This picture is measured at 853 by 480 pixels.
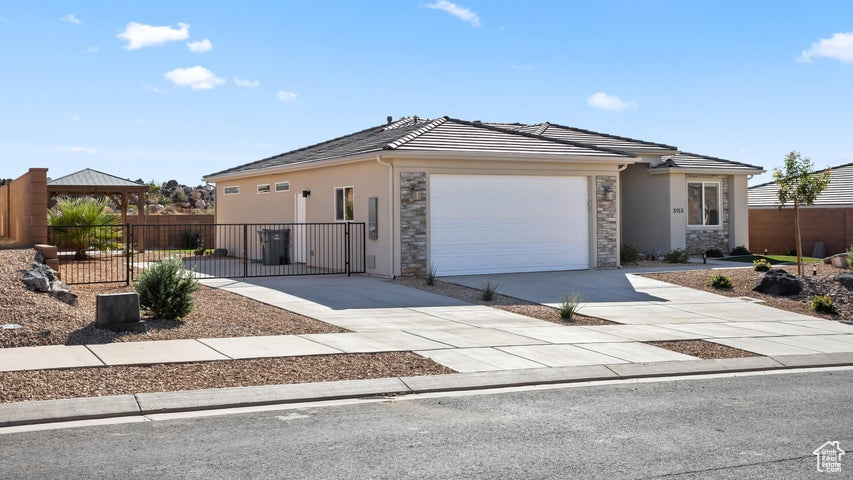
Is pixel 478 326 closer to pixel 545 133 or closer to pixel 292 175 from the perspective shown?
pixel 292 175

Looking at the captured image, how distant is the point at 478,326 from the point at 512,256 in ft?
27.5

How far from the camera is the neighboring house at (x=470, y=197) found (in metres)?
20.2

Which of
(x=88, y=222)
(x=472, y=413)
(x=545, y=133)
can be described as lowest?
(x=472, y=413)

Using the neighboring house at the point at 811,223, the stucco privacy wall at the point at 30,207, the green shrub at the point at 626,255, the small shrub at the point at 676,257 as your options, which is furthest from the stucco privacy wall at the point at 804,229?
the stucco privacy wall at the point at 30,207

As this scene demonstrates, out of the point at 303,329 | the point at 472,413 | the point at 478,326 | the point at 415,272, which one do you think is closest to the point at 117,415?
the point at 472,413

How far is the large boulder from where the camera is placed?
59.5 feet

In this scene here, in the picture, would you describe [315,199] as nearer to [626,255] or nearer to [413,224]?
[413,224]

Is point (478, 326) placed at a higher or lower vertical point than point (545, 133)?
lower

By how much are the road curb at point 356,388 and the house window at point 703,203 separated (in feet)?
56.0

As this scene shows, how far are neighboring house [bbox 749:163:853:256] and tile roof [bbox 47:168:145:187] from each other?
23.5 m

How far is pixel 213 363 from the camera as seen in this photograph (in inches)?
390

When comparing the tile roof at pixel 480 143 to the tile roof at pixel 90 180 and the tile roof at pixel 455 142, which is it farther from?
the tile roof at pixel 90 180

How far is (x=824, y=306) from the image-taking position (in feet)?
53.2

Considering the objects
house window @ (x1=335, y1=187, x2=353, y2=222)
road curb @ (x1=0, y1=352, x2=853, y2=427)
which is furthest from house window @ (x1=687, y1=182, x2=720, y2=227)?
road curb @ (x1=0, y1=352, x2=853, y2=427)
